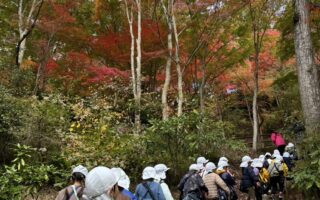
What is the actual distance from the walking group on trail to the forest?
0.94 meters

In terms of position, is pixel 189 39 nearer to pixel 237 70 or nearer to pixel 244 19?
pixel 244 19

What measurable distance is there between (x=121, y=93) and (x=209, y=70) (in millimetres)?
5307

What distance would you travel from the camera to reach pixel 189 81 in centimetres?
1983

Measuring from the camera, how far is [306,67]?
7.69 metres

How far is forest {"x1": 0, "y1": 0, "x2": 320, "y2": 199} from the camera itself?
305 inches

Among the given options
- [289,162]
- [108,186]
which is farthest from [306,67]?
[108,186]

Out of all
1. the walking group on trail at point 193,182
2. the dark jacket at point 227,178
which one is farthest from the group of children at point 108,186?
the dark jacket at point 227,178

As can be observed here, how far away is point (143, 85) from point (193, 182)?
13200mm

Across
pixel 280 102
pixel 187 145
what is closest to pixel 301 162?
pixel 187 145

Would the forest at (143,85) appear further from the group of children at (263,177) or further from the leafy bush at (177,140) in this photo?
the group of children at (263,177)

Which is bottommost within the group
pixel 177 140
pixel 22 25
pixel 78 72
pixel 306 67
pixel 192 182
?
pixel 192 182

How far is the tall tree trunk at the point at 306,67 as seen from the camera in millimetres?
7613

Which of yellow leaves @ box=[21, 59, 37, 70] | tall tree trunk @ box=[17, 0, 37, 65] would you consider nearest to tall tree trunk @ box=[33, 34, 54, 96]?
yellow leaves @ box=[21, 59, 37, 70]

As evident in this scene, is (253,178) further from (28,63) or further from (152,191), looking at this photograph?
(28,63)
